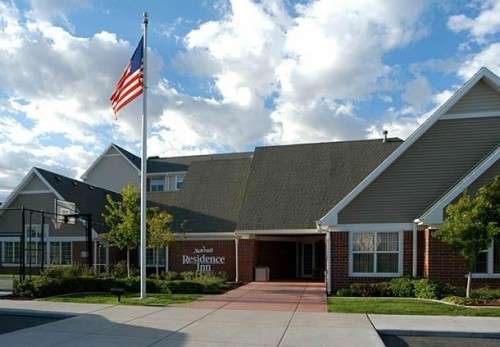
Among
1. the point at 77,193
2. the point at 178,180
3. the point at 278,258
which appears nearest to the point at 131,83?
the point at 278,258

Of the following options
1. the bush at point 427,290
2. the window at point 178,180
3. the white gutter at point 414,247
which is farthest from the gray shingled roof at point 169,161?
the bush at point 427,290

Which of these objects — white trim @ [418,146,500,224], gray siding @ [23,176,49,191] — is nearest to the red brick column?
white trim @ [418,146,500,224]

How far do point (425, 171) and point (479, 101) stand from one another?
3278mm

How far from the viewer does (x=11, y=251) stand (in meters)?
28.7

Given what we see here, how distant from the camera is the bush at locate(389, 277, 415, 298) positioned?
16453mm

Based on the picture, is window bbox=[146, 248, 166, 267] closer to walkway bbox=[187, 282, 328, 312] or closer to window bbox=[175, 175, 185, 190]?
walkway bbox=[187, 282, 328, 312]

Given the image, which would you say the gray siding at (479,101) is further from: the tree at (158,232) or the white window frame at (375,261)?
the tree at (158,232)

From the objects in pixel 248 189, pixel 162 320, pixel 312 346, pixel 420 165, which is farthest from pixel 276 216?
pixel 312 346

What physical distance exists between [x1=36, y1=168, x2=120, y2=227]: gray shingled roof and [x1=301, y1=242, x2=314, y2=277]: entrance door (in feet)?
40.1

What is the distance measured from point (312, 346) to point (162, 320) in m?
4.30

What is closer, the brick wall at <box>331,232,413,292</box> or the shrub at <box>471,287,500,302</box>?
the shrub at <box>471,287,500,302</box>

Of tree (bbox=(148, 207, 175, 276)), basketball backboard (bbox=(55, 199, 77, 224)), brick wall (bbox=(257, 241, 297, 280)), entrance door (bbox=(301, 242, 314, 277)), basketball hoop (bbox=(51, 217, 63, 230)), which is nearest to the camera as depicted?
tree (bbox=(148, 207, 175, 276))

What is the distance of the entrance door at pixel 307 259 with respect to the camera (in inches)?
1087

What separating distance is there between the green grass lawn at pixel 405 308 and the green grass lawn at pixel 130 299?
4.87 metres
